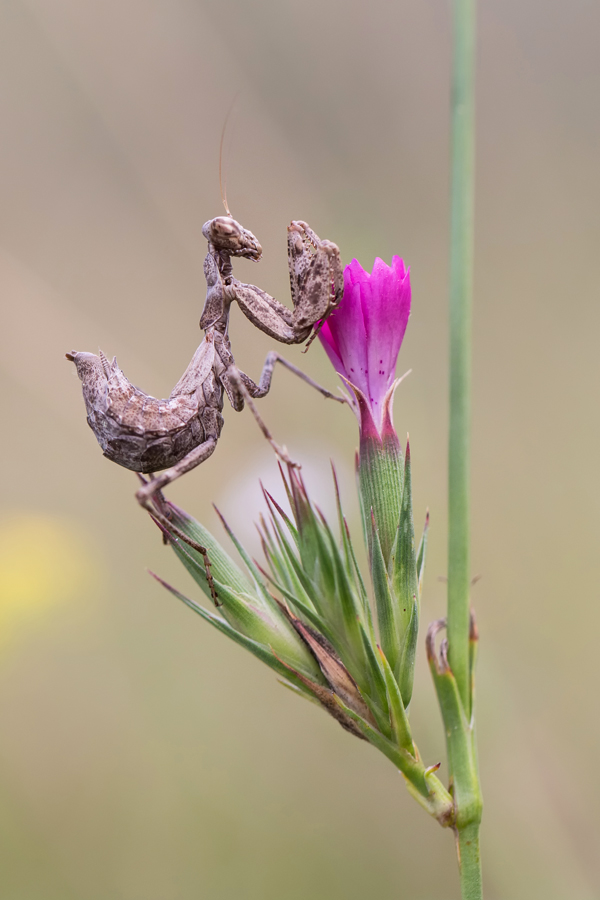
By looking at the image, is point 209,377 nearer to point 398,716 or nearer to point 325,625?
point 325,625

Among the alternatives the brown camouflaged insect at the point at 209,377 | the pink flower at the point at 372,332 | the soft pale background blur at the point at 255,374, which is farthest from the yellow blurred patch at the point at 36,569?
the pink flower at the point at 372,332

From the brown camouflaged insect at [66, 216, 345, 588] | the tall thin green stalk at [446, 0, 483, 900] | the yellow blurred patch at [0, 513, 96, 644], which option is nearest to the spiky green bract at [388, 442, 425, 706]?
the tall thin green stalk at [446, 0, 483, 900]

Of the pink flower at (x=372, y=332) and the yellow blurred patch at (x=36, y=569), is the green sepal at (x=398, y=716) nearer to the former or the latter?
the pink flower at (x=372, y=332)

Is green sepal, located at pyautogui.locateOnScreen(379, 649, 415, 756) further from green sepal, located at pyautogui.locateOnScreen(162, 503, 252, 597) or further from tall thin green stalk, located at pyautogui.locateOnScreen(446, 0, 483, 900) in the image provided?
green sepal, located at pyautogui.locateOnScreen(162, 503, 252, 597)

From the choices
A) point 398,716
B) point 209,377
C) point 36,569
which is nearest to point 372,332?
point 209,377

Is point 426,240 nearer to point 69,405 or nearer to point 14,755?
point 69,405

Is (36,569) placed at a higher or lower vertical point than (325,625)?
higher
